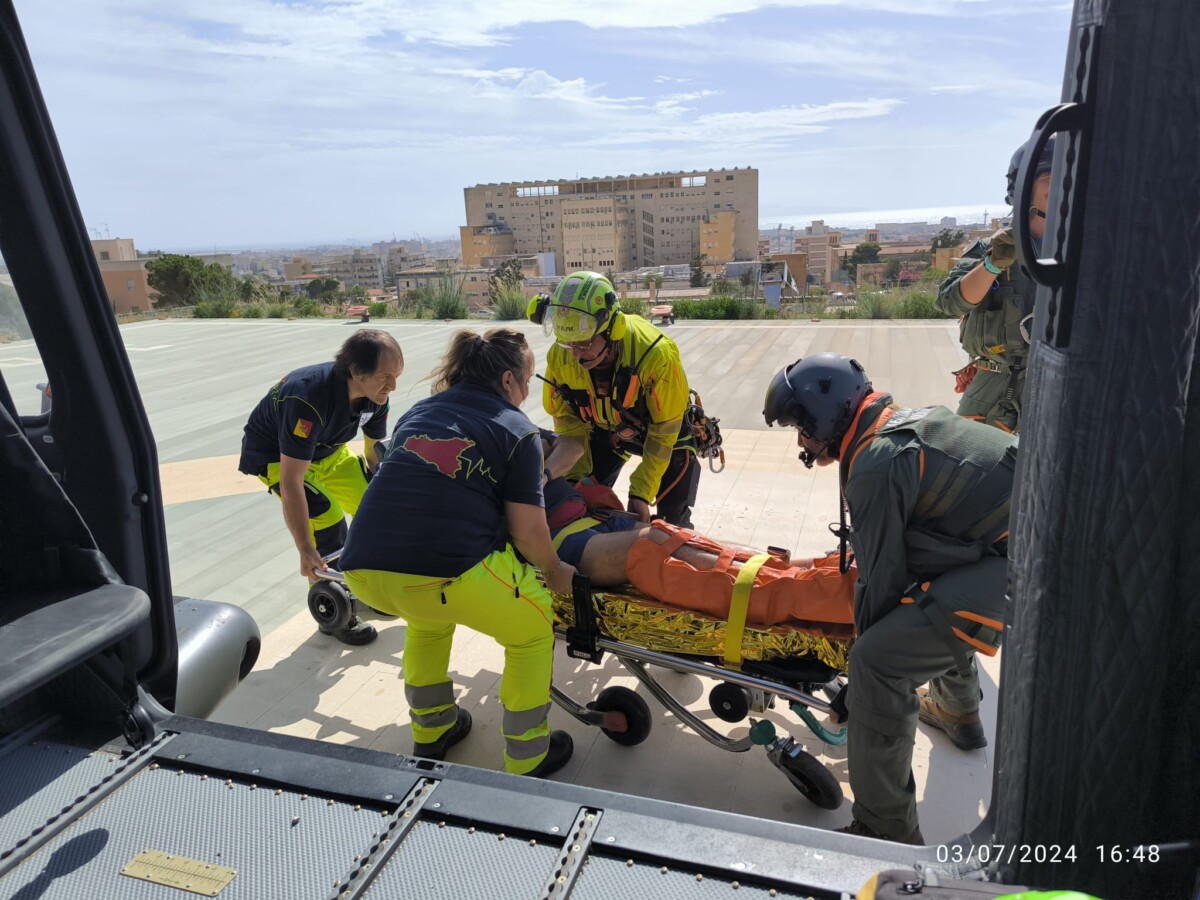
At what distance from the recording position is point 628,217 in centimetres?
8906

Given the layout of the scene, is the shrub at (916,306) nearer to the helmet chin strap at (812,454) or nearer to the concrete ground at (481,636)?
the concrete ground at (481,636)

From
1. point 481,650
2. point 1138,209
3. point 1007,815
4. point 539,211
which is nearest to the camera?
point 1138,209

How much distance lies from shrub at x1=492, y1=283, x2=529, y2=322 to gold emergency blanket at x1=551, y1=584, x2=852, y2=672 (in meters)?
15.3

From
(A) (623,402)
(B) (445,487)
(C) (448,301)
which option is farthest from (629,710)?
(C) (448,301)

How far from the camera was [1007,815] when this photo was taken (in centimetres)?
138

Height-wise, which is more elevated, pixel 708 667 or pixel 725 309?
pixel 725 309

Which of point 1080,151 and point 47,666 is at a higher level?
point 1080,151

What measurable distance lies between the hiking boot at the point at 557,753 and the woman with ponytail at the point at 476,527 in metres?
0.07

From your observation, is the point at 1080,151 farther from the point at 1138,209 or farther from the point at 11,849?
the point at 11,849

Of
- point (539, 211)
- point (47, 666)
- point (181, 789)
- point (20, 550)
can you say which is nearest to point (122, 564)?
point (20, 550)

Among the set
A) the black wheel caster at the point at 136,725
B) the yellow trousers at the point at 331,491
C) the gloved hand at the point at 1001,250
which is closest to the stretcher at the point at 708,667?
the black wheel caster at the point at 136,725

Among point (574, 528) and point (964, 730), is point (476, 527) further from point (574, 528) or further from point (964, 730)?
point (964, 730)

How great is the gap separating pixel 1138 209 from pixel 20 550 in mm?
2352

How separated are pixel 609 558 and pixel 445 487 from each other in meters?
0.83
